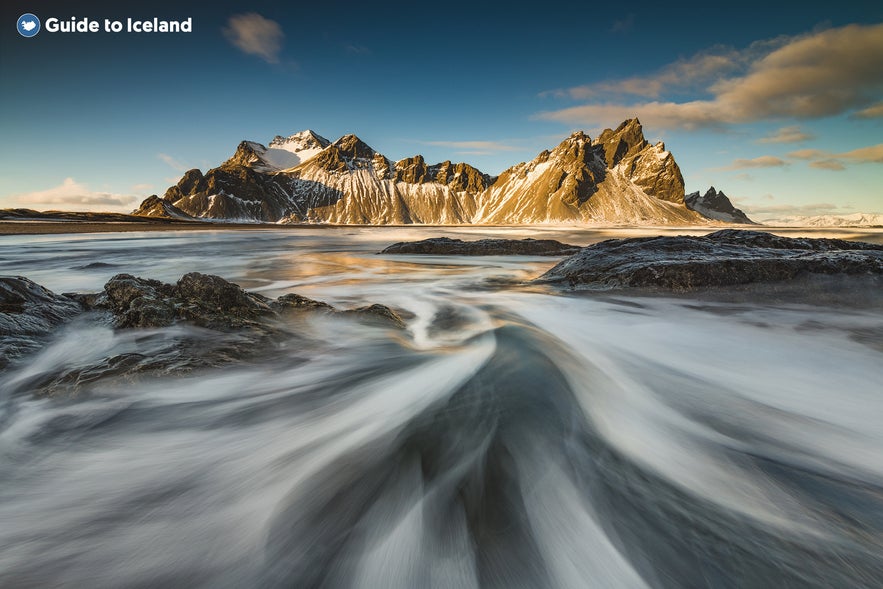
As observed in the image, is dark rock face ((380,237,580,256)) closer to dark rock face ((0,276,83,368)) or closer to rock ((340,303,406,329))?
rock ((340,303,406,329))

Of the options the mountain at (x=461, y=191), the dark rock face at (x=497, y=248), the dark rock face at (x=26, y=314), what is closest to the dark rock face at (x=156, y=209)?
the mountain at (x=461, y=191)

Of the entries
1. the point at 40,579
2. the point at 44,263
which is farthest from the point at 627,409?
the point at 44,263

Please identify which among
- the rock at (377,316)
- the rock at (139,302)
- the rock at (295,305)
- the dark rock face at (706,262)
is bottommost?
the rock at (377,316)

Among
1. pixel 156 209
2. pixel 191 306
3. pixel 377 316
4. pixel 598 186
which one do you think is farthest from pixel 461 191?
pixel 191 306

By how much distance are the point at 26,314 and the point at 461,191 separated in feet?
648

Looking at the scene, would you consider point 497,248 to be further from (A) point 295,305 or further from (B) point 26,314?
(B) point 26,314

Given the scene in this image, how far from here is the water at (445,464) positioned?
1328mm

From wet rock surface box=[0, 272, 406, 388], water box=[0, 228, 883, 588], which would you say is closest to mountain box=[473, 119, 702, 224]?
wet rock surface box=[0, 272, 406, 388]

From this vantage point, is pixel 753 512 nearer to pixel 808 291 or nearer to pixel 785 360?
pixel 785 360

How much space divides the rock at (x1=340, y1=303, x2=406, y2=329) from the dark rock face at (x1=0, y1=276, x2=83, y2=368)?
268 centimetres

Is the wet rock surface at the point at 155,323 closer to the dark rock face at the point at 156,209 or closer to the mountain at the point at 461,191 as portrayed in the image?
the mountain at the point at 461,191

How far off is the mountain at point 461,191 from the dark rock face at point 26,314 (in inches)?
5615

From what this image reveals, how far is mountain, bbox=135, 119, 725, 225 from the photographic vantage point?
5664 inches

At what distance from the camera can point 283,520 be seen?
5.00ft
